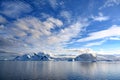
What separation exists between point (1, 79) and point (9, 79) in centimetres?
373

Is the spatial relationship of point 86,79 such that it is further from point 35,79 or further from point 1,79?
point 1,79

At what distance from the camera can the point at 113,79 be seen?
81812 mm

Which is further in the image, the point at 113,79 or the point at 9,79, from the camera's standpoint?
the point at 113,79

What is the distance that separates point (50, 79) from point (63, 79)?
281 inches

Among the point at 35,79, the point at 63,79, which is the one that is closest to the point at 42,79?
the point at 35,79

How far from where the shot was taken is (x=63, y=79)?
3004 inches

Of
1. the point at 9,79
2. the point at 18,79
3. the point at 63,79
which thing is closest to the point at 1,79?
the point at 9,79

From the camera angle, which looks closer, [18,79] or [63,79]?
[18,79]

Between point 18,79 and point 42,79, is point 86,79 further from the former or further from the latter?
point 18,79

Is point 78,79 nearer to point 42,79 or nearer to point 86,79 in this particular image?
point 86,79

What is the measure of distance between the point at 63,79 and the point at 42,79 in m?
11.3

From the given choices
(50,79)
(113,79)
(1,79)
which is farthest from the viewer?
(113,79)

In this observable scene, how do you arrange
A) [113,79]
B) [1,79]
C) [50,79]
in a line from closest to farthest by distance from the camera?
[1,79]
[50,79]
[113,79]

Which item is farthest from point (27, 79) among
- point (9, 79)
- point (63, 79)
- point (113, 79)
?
point (113, 79)
